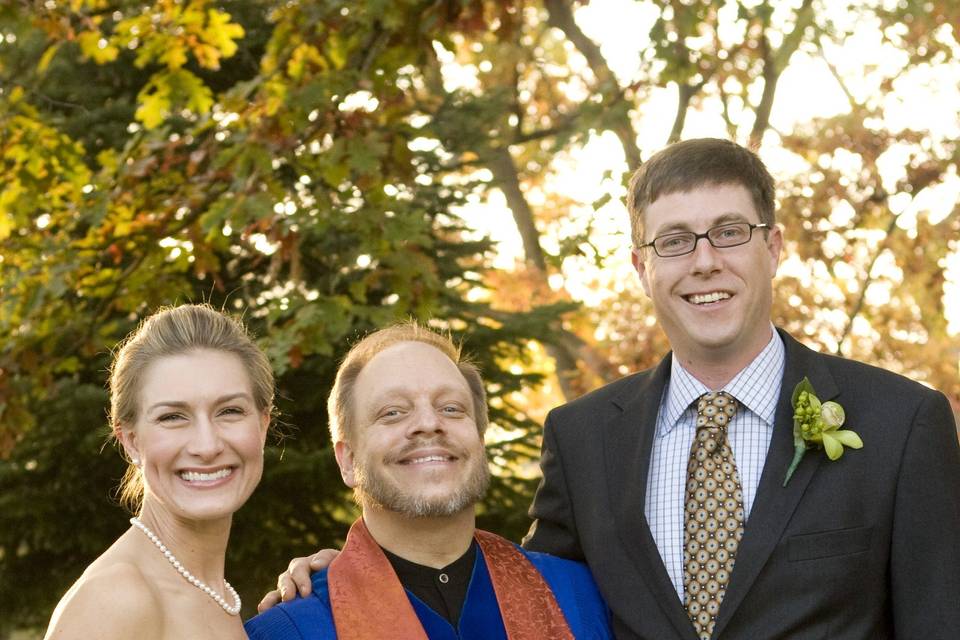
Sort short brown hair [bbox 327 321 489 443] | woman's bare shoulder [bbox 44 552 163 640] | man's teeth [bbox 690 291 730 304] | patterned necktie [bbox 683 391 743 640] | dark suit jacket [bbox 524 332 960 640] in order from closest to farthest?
woman's bare shoulder [bbox 44 552 163 640]
dark suit jacket [bbox 524 332 960 640]
patterned necktie [bbox 683 391 743 640]
man's teeth [bbox 690 291 730 304]
short brown hair [bbox 327 321 489 443]

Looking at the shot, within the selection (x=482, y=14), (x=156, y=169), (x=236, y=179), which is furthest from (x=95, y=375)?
(x=482, y=14)

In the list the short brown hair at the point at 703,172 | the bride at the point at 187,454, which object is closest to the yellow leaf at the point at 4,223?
the bride at the point at 187,454

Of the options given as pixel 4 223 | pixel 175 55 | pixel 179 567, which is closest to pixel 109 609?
pixel 179 567

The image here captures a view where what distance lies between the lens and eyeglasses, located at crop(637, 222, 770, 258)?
3.53m

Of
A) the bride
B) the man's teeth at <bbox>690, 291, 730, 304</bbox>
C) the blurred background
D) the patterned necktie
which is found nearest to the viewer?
the bride

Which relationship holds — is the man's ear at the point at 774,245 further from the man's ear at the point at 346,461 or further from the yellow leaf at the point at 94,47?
the yellow leaf at the point at 94,47

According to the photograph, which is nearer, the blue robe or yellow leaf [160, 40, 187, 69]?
the blue robe

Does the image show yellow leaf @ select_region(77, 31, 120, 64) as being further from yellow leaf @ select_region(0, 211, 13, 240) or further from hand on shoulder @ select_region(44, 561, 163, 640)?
hand on shoulder @ select_region(44, 561, 163, 640)

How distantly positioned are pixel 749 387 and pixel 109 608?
5.92 ft

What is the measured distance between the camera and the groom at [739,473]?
324 centimetres

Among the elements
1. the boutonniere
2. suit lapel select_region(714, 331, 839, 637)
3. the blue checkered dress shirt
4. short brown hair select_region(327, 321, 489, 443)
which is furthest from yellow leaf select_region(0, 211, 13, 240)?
the boutonniere

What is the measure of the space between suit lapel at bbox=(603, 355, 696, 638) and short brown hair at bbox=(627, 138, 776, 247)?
47 cm

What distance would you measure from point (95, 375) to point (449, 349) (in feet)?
20.2

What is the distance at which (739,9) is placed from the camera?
20.9 ft
